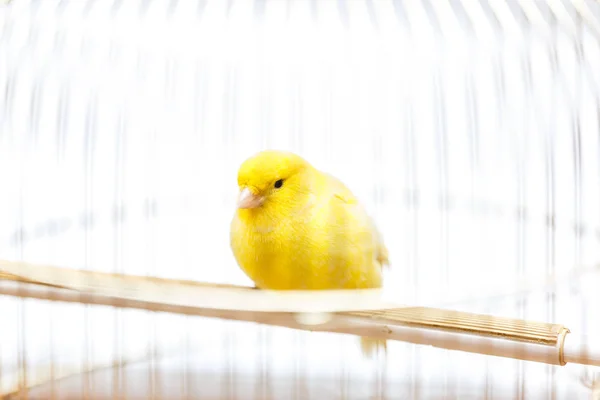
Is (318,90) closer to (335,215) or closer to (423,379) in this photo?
(335,215)

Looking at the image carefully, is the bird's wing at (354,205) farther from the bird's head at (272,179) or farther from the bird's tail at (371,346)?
the bird's tail at (371,346)

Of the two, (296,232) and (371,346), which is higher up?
(296,232)

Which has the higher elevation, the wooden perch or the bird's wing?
the bird's wing

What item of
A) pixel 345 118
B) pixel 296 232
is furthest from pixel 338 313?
pixel 345 118

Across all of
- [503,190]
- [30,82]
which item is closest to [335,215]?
[503,190]

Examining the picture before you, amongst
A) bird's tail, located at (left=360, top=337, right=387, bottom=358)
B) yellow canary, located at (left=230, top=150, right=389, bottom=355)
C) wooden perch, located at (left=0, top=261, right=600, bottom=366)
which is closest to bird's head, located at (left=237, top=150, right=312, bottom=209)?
yellow canary, located at (left=230, top=150, right=389, bottom=355)

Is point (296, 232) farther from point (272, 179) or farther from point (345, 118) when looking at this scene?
point (345, 118)

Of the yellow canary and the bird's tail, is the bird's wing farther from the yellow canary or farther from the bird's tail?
the bird's tail
